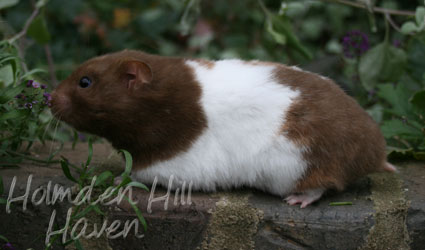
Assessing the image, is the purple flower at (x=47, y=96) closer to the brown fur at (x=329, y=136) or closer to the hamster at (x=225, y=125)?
the hamster at (x=225, y=125)

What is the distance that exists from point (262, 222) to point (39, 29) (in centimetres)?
266

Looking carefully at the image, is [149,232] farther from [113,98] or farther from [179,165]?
[113,98]

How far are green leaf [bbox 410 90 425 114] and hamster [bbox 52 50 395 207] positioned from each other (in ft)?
2.89

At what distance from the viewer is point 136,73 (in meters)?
3.12

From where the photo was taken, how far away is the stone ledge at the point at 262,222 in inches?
119

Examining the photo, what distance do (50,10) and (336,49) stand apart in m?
3.53

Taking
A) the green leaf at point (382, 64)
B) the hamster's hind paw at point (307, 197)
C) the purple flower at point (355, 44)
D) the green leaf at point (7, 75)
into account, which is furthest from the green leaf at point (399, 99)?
the green leaf at point (7, 75)

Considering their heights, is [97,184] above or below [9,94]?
below

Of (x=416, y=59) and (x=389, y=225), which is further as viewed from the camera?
(x=416, y=59)

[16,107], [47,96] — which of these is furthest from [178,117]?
[16,107]

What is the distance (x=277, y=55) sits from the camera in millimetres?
6250

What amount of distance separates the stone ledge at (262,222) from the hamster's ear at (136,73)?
0.65m

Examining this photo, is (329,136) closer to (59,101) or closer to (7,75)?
(59,101)

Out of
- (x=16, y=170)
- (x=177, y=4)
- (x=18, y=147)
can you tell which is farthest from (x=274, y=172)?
(x=177, y=4)
